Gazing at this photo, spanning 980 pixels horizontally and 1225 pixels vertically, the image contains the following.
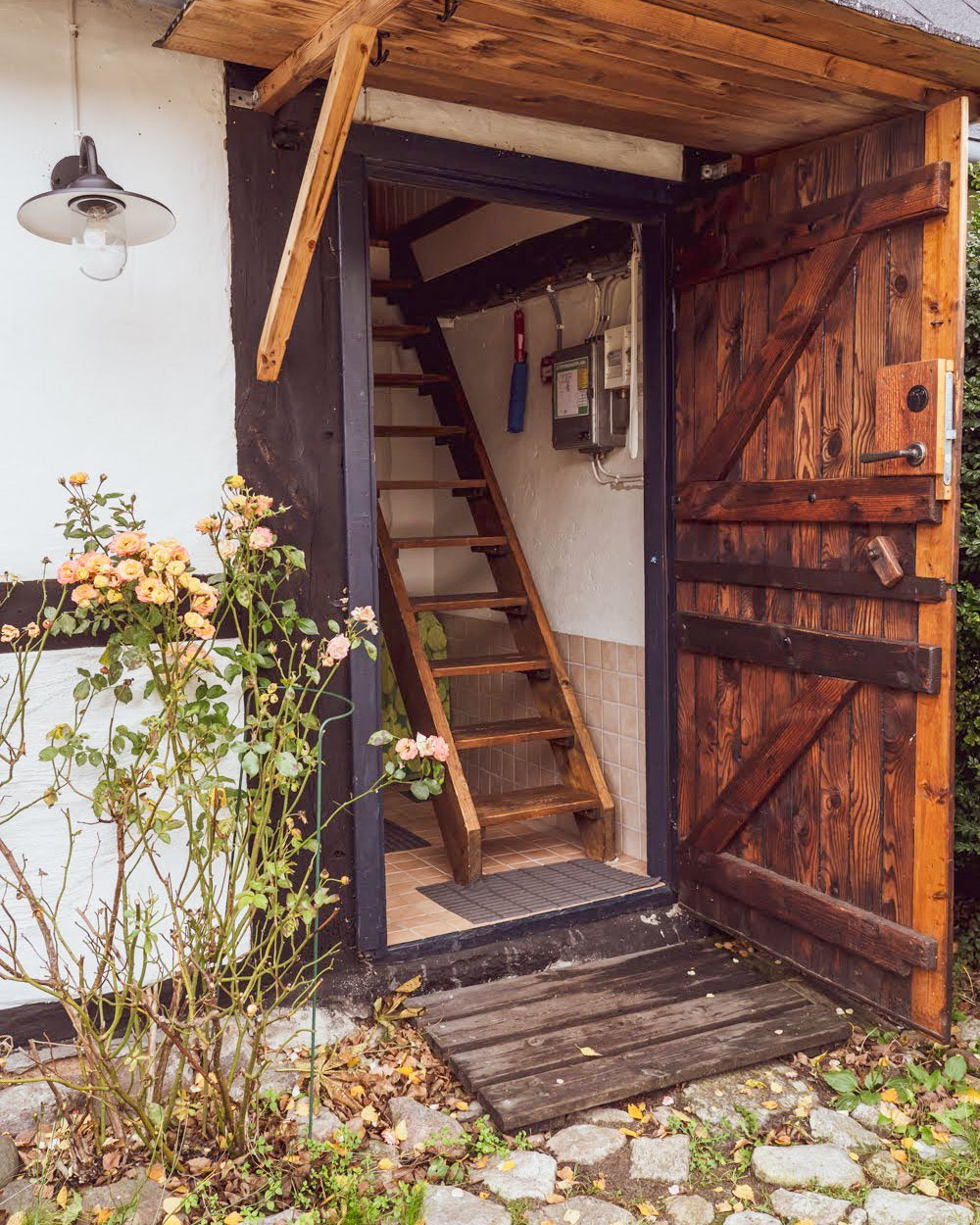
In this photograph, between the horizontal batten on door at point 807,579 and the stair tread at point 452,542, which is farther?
the stair tread at point 452,542

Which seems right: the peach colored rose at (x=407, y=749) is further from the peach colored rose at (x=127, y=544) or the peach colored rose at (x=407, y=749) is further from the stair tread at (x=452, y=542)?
the stair tread at (x=452, y=542)

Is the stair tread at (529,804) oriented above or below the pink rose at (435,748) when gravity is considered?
below

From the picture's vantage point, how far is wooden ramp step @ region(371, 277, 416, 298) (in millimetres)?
5133

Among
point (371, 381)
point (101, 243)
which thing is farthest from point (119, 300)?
point (371, 381)

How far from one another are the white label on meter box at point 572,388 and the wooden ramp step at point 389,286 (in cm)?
116

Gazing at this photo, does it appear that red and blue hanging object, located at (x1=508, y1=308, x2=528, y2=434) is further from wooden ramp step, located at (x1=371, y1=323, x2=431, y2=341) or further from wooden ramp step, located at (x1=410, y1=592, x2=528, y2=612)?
wooden ramp step, located at (x1=410, y1=592, x2=528, y2=612)

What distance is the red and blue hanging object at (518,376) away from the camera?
4.76m

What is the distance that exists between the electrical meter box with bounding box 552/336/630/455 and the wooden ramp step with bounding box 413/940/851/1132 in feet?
6.33

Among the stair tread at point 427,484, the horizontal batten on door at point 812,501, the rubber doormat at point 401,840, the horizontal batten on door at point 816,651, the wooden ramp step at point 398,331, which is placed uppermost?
the wooden ramp step at point 398,331

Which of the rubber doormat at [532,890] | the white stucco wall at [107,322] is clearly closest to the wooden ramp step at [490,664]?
the rubber doormat at [532,890]

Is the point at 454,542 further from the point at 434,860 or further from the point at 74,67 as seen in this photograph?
the point at 74,67

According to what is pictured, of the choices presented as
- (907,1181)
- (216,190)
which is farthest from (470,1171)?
(216,190)

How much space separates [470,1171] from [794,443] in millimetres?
2166

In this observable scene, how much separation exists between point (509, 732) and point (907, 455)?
75.4 inches
